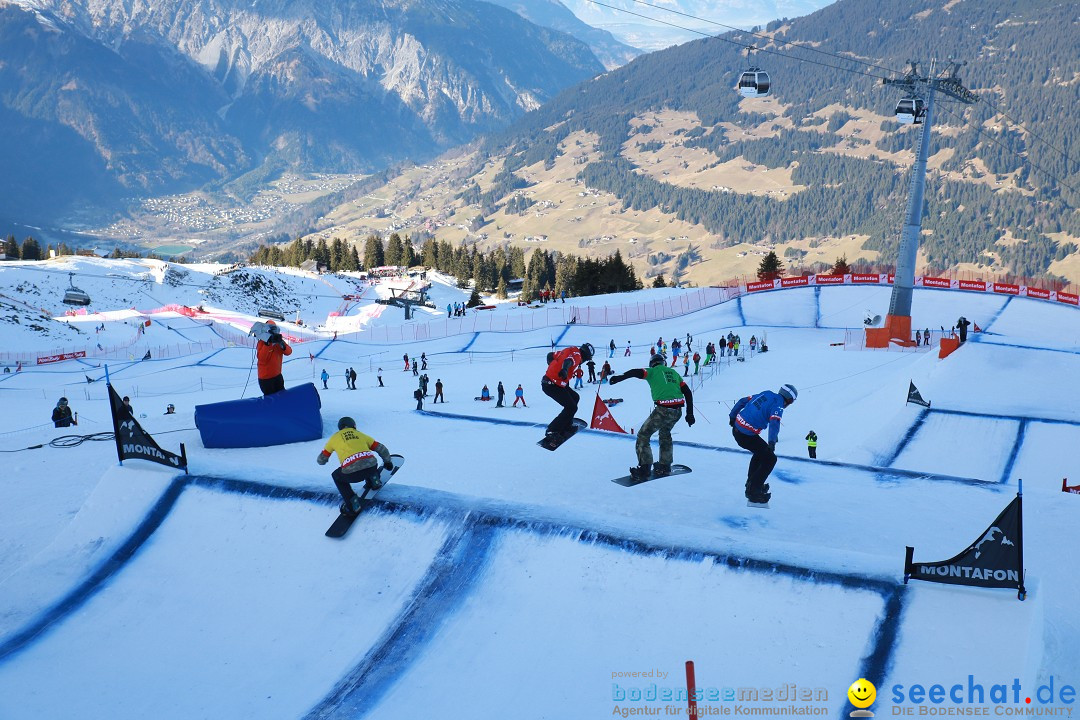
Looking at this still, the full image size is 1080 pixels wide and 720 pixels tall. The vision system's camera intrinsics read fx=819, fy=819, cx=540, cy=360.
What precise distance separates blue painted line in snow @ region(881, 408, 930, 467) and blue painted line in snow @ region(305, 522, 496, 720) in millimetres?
12131

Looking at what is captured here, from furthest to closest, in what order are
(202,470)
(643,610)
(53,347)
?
(53,347) < (202,470) < (643,610)

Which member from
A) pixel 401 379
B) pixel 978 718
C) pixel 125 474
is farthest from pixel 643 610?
pixel 401 379

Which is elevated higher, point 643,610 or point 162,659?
point 643,610

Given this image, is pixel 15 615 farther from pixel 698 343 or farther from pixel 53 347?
pixel 53 347

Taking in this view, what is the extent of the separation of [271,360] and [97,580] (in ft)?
15.5

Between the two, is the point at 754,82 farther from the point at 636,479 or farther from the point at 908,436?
the point at 636,479

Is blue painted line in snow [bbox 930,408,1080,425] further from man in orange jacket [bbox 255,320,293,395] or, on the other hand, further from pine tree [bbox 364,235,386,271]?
pine tree [bbox 364,235,386,271]

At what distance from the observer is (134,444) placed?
11.8m

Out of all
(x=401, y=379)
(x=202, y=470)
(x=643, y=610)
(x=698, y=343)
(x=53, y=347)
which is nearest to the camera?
(x=643, y=610)

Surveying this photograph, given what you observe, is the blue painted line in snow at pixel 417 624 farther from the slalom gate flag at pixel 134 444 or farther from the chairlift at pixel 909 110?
the chairlift at pixel 909 110

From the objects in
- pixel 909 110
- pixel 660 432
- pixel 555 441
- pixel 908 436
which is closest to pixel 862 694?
pixel 660 432

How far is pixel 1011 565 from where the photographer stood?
696cm

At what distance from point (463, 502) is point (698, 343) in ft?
101

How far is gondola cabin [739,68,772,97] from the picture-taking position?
81.8 ft
